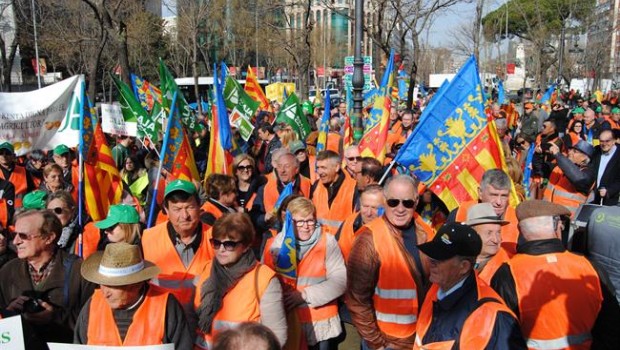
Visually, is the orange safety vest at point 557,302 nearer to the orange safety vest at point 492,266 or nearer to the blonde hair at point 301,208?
the orange safety vest at point 492,266

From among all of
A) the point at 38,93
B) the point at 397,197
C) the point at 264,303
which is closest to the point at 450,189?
the point at 397,197

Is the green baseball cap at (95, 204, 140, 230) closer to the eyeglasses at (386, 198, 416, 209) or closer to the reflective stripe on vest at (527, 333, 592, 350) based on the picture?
the eyeglasses at (386, 198, 416, 209)

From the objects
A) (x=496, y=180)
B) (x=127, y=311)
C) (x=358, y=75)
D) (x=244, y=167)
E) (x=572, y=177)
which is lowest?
(x=127, y=311)

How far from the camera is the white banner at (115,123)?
9.25 metres

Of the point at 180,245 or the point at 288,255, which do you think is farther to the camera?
the point at 180,245

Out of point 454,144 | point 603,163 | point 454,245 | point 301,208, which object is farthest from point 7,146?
point 603,163

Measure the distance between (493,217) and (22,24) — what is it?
35774 millimetres

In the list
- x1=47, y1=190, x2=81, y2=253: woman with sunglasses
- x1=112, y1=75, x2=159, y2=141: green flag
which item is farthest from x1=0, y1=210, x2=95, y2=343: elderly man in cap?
x1=112, y1=75, x2=159, y2=141: green flag

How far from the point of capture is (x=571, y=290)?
3.05m

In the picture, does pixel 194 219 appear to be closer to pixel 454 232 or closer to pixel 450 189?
pixel 454 232

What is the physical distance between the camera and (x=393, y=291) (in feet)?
11.5

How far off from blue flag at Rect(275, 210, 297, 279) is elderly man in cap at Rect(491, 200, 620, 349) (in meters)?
1.30

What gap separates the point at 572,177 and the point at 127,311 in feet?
17.8

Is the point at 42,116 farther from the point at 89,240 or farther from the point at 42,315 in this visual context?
the point at 42,315
